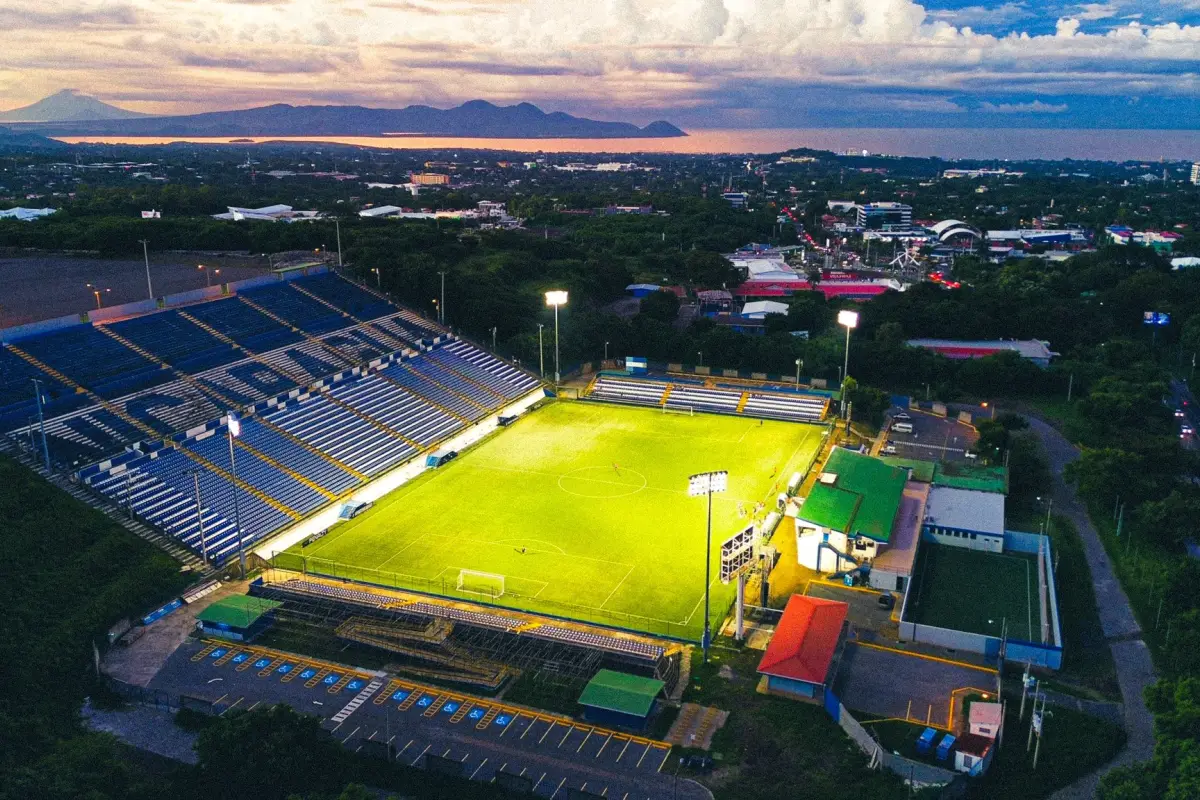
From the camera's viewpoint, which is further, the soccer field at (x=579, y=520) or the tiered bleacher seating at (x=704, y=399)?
the tiered bleacher seating at (x=704, y=399)

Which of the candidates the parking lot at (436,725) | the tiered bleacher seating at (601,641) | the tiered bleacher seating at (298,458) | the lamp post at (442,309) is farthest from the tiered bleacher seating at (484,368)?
the parking lot at (436,725)

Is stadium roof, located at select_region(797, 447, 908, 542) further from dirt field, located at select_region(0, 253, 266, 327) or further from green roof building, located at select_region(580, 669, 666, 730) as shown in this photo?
dirt field, located at select_region(0, 253, 266, 327)

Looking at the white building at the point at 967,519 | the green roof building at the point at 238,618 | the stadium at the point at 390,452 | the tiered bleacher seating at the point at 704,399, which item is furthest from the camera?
the tiered bleacher seating at the point at 704,399

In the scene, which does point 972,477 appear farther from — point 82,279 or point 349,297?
point 82,279

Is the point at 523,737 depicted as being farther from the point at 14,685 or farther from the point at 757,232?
the point at 757,232

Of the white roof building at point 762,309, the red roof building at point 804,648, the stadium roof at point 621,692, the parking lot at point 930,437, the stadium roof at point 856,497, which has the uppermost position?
the white roof building at point 762,309

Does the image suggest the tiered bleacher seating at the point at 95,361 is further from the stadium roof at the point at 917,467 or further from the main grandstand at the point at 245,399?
the stadium roof at the point at 917,467
